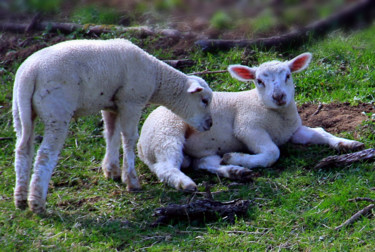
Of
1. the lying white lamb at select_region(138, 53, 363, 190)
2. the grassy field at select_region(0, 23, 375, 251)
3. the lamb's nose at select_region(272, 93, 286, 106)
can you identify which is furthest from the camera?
the lamb's nose at select_region(272, 93, 286, 106)

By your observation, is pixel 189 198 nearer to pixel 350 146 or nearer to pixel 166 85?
pixel 166 85

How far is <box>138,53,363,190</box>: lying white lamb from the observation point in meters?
6.20

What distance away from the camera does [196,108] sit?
6246 mm

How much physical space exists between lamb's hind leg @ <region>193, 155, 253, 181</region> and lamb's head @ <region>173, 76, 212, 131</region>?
0.40 m

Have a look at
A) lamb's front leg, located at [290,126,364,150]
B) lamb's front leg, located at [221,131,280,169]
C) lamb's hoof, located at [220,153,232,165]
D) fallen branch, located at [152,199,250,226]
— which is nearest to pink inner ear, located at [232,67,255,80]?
lamb's front leg, located at [221,131,280,169]

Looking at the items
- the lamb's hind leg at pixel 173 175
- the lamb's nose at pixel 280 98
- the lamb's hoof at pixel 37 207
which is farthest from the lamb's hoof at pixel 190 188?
the lamb's nose at pixel 280 98

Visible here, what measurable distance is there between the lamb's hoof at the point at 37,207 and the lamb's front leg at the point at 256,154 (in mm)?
2286

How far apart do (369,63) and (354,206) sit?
4.40 m

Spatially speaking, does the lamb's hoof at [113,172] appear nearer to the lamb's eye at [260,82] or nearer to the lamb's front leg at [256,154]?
the lamb's front leg at [256,154]

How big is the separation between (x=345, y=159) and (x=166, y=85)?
2235mm

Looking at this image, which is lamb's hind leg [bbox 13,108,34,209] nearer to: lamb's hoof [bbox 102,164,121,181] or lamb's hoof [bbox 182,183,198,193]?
lamb's hoof [bbox 102,164,121,181]

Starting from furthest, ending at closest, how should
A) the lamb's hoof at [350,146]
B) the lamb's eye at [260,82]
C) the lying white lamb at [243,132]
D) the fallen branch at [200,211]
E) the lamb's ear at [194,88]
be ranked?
the lamb's eye at [260,82], the lying white lamb at [243,132], the lamb's hoof at [350,146], the lamb's ear at [194,88], the fallen branch at [200,211]

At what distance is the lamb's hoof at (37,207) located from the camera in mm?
4895

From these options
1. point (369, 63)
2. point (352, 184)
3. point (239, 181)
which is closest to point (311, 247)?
point (352, 184)
